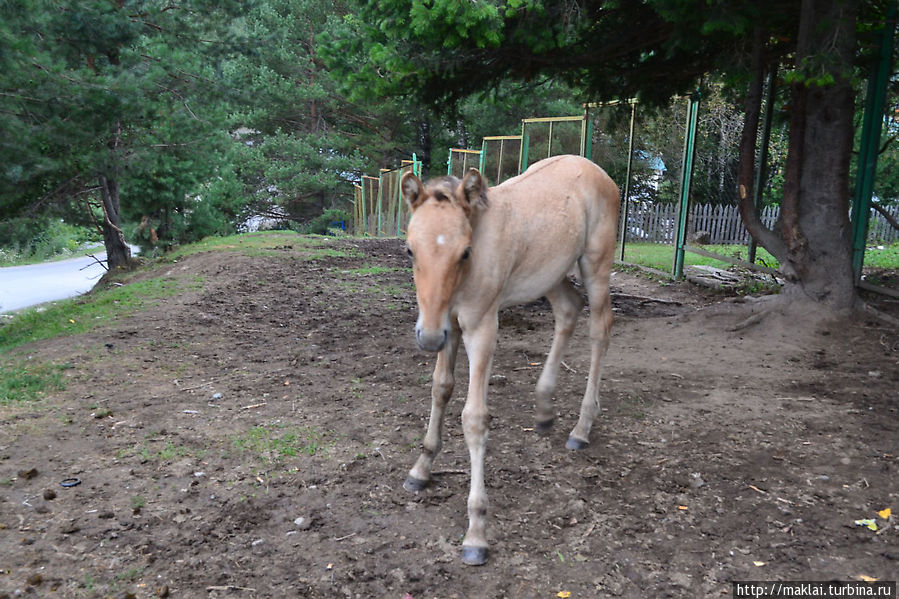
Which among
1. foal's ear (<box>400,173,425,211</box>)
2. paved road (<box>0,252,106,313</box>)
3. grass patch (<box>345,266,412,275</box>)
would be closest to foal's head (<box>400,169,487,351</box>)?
foal's ear (<box>400,173,425,211</box>)

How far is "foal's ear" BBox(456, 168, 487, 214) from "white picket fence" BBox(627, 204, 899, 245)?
590 inches

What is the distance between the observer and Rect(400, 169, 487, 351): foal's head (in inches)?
113

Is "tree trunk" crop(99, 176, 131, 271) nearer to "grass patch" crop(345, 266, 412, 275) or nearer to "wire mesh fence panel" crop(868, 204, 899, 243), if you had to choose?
"grass patch" crop(345, 266, 412, 275)

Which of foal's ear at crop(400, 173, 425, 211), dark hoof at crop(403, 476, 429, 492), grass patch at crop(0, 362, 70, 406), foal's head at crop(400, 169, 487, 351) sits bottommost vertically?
grass patch at crop(0, 362, 70, 406)

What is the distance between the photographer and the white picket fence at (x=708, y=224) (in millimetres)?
18547

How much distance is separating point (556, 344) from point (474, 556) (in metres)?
1.70

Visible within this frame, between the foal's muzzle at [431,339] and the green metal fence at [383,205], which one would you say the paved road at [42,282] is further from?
the foal's muzzle at [431,339]

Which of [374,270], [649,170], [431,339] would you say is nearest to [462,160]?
[374,270]

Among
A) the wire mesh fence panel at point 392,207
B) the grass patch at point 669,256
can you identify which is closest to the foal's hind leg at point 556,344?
the grass patch at point 669,256

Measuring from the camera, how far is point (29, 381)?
5391 millimetres

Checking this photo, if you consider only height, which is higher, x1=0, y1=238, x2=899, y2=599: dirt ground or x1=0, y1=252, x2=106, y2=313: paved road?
x1=0, y1=238, x2=899, y2=599: dirt ground

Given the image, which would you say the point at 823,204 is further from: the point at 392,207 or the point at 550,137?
the point at 392,207

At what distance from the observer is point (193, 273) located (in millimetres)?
10836

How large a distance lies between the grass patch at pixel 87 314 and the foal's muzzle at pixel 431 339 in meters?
5.81
